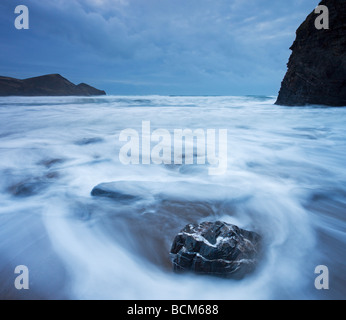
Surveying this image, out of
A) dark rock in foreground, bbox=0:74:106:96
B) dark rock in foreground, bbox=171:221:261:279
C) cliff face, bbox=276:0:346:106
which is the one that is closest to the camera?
dark rock in foreground, bbox=171:221:261:279

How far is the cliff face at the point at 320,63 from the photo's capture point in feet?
39.8

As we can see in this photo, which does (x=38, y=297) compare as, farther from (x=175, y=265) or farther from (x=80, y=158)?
(x=80, y=158)

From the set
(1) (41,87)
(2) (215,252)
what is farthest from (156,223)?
(1) (41,87)

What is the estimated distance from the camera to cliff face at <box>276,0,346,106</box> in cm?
1213

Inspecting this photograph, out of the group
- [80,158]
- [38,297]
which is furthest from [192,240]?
[80,158]

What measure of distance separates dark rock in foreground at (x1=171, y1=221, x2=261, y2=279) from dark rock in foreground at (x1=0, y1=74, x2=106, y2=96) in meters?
54.0

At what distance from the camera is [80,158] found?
4.52 metres

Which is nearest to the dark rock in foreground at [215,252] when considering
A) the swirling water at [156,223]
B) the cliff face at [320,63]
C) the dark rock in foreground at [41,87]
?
the swirling water at [156,223]

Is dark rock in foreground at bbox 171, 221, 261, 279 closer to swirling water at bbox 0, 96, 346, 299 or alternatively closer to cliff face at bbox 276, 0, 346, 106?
swirling water at bbox 0, 96, 346, 299

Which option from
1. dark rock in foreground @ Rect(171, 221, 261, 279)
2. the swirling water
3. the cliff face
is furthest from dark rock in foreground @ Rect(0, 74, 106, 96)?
dark rock in foreground @ Rect(171, 221, 261, 279)

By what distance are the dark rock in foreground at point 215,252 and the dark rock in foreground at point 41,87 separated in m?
54.0

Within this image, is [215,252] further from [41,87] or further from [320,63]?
[41,87]

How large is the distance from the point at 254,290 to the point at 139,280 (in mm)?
860

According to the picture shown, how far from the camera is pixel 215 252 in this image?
1.55 metres
